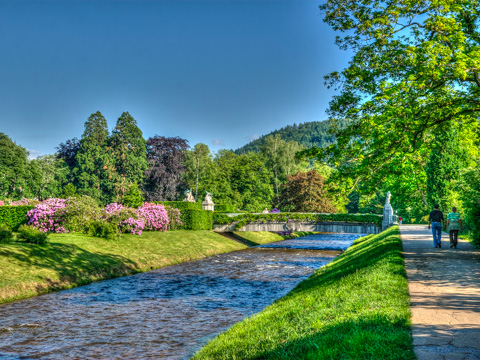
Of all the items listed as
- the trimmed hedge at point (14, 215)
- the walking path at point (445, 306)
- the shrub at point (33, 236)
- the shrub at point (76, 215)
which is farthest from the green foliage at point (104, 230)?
the walking path at point (445, 306)

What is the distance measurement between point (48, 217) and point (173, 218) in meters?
13.0

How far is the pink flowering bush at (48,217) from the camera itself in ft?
89.5

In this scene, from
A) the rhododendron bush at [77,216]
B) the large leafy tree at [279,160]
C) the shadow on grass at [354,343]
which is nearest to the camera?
the shadow on grass at [354,343]

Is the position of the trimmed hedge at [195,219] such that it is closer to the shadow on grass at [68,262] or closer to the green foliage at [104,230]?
the green foliage at [104,230]

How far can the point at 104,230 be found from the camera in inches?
1077

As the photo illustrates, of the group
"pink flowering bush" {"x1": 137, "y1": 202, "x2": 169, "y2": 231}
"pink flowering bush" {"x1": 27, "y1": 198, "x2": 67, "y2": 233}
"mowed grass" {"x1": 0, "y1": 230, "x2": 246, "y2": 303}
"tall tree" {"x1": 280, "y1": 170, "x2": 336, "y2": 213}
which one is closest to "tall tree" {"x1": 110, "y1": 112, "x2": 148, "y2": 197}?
"tall tree" {"x1": 280, "y1": 170, "x2": 336, "y2": 213}

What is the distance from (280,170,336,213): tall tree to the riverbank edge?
3544 centimetres

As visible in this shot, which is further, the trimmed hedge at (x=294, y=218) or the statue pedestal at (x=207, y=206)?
the statue pedestal at (x=207, y=206)

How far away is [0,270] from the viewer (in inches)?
647

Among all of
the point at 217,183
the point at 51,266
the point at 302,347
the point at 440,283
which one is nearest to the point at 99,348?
the point at 302,347

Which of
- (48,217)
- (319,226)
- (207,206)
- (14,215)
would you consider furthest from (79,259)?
(319,226)

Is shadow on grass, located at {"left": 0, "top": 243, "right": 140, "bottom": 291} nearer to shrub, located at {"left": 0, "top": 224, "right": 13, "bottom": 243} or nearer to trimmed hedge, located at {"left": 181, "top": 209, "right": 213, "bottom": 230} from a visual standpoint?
shrub, located at {"left": 0, "top": 224, "right": 13, "bottom": 243}

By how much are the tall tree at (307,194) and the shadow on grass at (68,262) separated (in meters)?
42.5

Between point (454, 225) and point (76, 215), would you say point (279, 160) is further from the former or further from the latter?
point (454, 225)
